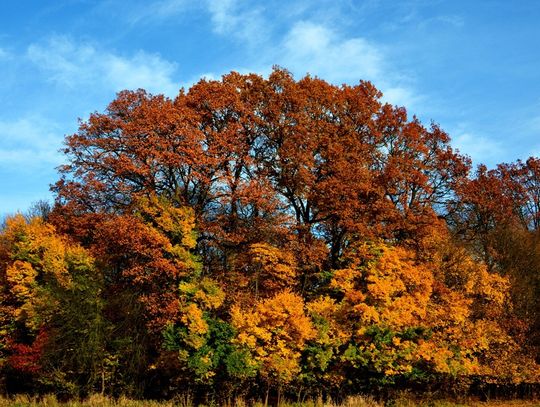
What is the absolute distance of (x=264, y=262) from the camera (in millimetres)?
35156

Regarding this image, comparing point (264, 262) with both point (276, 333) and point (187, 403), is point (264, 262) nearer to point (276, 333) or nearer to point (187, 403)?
point (276, 333)

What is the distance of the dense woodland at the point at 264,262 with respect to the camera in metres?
31.4

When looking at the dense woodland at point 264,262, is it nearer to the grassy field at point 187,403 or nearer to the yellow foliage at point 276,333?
the yellow foliage at point 276,333

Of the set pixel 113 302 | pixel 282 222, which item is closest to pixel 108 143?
pixel 113 302

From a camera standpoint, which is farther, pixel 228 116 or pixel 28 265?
pixel 228 116

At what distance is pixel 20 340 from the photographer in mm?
37938

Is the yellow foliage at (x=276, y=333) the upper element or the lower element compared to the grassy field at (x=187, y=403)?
upper

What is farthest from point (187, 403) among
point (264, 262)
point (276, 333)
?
point (264, 262)

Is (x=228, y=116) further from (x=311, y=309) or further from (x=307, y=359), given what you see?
(x=307, y=359)

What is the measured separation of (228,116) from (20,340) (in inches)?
902

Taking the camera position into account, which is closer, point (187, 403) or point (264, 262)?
point (187, 403)

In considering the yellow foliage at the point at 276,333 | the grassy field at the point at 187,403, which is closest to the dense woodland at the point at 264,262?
the yellow foliage at the point at 276,333

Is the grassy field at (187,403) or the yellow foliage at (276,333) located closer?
the grassy field at (187,403)

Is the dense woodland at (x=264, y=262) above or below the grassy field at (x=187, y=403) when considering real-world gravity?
above
